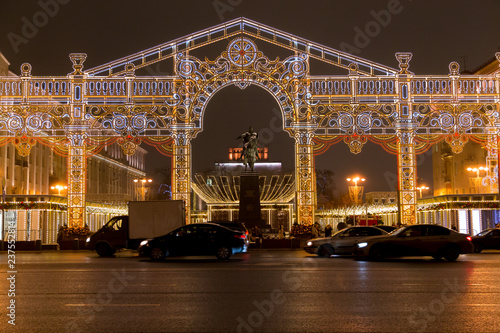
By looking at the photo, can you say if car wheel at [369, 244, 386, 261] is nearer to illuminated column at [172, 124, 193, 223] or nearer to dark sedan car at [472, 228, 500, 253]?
dark sedan car at [472, 228, 500, 253]

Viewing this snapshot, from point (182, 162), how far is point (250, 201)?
5.42 meters

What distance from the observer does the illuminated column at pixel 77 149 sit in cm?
3981

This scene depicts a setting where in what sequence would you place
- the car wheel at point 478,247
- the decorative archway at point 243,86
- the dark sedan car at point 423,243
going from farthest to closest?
the decorative archway at point 243,86 < the car wheel at point 478,247 < the dark sedan car at point 423,243

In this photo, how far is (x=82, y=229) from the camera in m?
37.3

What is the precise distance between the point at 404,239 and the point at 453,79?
21.8m

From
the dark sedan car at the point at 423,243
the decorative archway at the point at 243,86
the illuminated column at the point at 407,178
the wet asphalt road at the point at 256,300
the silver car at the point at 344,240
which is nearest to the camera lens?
the wet asphalt road at the point at 256,300

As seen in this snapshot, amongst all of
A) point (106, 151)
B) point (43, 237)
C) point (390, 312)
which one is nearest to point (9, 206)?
point (43, 237)

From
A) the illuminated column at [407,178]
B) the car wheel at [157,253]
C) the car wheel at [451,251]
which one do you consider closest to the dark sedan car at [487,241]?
the car wheel at [451,251]

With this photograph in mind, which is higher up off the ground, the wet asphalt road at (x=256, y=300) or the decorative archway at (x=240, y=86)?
the decorative archway at (x=240, y=86)

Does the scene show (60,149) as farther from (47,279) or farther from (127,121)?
(47,279)

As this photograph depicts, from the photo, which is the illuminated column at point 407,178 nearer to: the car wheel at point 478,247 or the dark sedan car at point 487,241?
the dark sedan car at point 487,241

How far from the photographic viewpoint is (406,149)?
40.6 m

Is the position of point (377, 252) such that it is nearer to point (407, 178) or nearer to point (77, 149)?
point (407, 178)

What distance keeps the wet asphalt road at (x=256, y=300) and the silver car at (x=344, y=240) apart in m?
6.94
